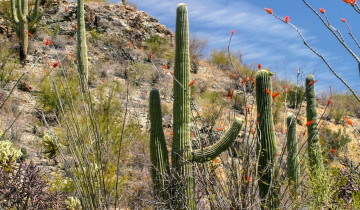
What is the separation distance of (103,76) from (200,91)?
146 inches

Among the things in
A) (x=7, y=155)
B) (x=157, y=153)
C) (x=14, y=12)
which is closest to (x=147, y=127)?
(x=157, y=153)

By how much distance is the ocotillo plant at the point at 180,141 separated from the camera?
219 inches

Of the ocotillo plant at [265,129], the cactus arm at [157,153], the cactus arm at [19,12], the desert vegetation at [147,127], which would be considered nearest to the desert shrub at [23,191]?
the desert vegetation at [147,127]

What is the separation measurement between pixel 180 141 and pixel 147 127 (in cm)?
428

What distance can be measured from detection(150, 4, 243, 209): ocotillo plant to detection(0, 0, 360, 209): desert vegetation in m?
0.02

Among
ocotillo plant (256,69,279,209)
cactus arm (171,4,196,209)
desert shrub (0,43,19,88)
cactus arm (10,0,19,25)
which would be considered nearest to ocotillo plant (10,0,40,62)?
cactus arm (10,0,19,25)

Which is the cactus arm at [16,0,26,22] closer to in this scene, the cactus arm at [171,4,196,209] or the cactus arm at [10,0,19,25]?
the cactus arm at [10,0,19,25]

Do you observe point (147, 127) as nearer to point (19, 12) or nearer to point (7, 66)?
point (7, 66)

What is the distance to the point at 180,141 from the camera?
19.2 feet

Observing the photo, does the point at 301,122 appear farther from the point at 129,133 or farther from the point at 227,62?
the point at 129,133

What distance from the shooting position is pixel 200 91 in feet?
51.1

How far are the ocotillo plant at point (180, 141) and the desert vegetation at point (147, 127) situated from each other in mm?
17

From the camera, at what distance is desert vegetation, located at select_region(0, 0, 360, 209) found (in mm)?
4398

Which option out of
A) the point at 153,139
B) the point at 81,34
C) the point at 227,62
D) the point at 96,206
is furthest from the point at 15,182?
the point at 227,62
